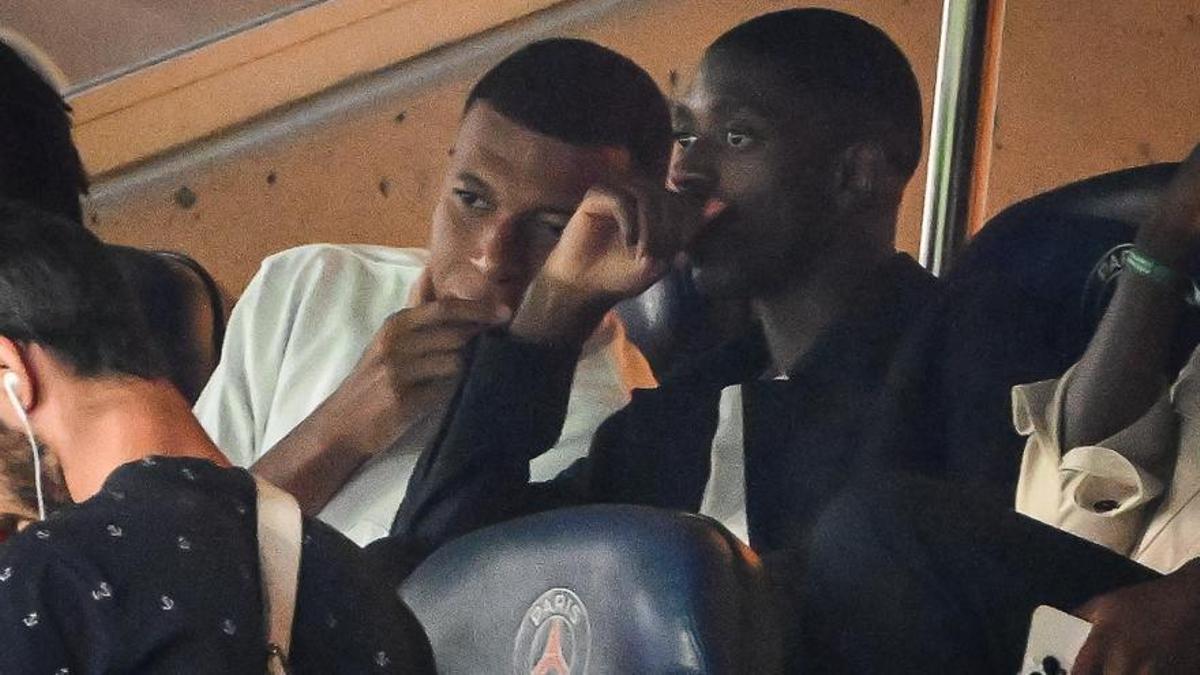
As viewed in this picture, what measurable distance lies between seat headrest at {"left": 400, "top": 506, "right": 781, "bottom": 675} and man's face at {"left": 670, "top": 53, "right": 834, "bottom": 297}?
26 centimetres

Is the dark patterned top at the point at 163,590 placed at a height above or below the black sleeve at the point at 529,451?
above

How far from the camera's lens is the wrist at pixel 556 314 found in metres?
1.42

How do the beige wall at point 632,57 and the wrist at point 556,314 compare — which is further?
the wrist at point 556,314

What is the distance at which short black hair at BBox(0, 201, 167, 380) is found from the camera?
124cm

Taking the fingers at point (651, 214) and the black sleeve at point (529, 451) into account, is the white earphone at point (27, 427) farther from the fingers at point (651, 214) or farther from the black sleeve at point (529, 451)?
the fingers at point (651, 214)

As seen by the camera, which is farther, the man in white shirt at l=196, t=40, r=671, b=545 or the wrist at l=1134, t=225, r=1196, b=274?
the man in white shirt at l=196, t=40, r=671, b=545

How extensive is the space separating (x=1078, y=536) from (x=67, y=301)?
0.67m

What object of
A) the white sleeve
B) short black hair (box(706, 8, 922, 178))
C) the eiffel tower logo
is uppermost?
short black hair (box(706, 8, 922, 178))

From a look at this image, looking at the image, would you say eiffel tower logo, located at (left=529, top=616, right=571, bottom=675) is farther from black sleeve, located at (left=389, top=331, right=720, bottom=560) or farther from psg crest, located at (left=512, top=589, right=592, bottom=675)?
black sleeve, located at (left=389, top=331, right=720, bottom=560)

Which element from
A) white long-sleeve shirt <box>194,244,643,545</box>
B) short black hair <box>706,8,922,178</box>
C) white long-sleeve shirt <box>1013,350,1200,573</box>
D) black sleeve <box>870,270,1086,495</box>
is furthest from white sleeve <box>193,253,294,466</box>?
white long-sleeve shirt <box>1013,350,1200,573</box>

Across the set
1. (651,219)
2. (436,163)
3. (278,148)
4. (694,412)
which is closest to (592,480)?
(694,412)

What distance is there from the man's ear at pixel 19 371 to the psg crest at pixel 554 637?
38 centimetres

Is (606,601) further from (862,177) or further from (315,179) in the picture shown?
(315,179)

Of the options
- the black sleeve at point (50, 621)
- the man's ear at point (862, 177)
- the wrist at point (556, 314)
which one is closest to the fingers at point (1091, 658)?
the man's ear at point (862, 177)
